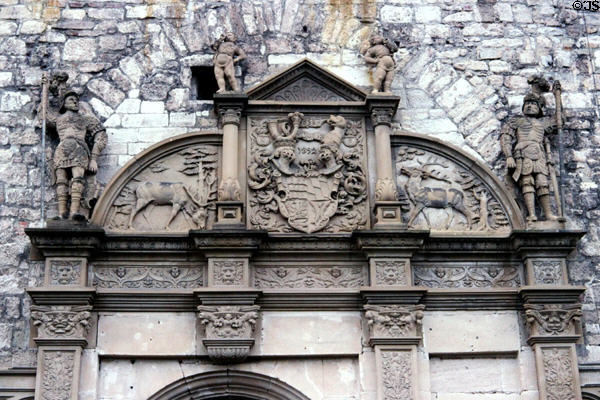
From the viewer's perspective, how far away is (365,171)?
9414 millimetres

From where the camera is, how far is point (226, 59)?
31.6ft

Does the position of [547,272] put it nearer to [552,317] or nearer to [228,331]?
A: [552,317]

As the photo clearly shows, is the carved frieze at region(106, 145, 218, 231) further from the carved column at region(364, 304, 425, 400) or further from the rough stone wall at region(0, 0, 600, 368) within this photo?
the carved column at region(364, 304, 425, 400)

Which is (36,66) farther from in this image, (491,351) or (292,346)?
(491,351)

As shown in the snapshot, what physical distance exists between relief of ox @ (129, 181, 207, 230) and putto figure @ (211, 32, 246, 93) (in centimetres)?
105

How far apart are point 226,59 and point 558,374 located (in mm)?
4142

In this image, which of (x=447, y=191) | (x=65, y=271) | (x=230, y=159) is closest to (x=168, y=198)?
(x=230, y=159)

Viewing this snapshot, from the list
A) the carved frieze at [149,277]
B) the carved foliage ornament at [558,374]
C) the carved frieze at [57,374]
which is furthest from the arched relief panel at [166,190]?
the carved foliage ornament at [558,374]

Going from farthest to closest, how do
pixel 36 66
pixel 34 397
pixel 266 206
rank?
pixel 36 66 < pixel 266 206 < pixel 34 397

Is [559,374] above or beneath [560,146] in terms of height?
beneath

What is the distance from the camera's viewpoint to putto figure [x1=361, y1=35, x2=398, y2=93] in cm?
969

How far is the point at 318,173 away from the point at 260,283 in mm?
1171

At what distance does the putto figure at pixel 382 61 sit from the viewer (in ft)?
31.8

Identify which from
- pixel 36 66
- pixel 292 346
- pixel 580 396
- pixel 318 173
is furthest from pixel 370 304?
pixel 36 66
